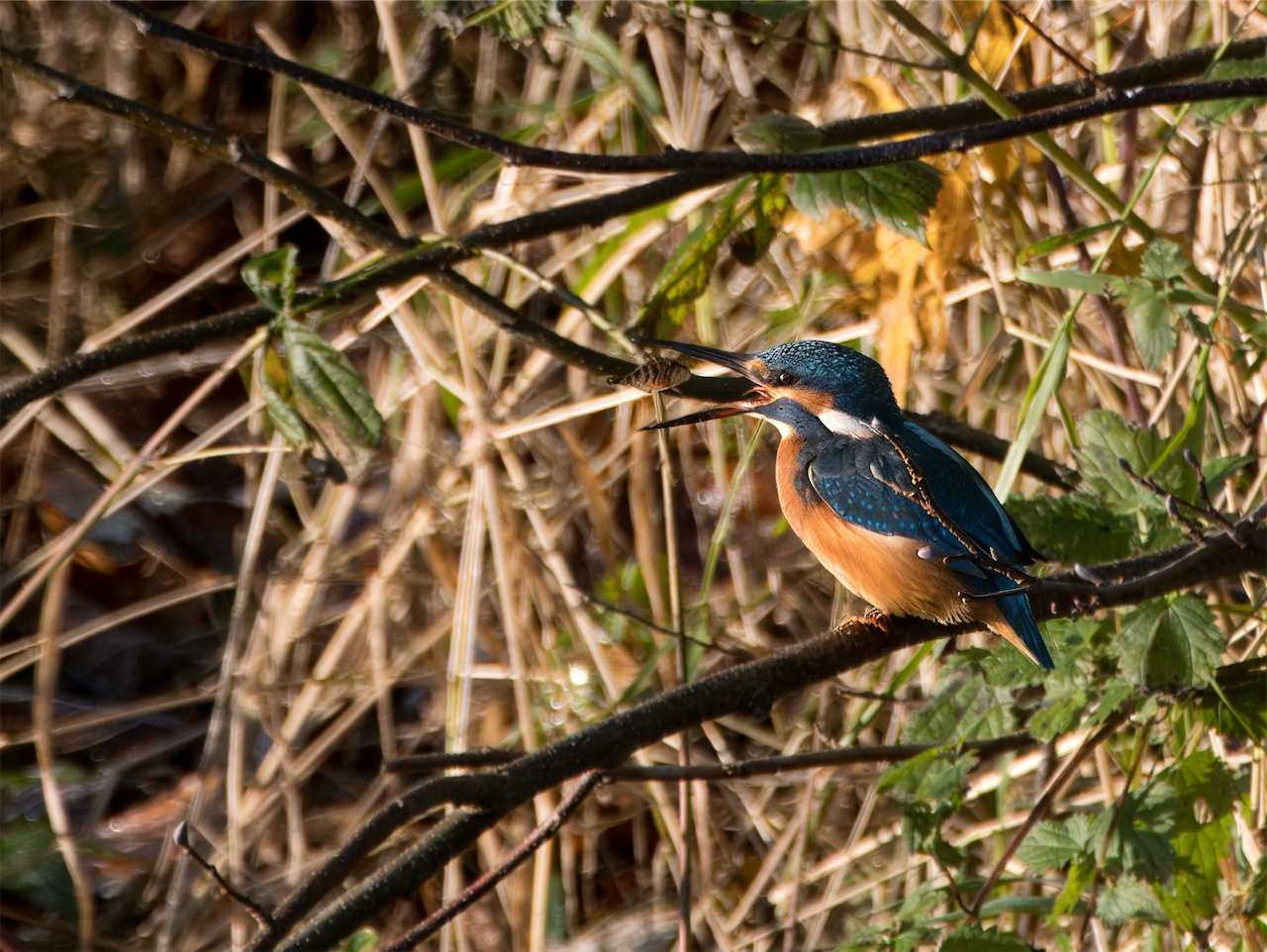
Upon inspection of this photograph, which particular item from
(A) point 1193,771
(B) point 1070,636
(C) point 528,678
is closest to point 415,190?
(C) point 528,678

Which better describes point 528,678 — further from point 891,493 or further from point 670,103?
point 670,103

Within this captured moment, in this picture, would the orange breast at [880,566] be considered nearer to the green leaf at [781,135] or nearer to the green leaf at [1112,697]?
the green leaf at [1112,697]

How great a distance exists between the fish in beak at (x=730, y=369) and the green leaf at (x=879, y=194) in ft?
1.07

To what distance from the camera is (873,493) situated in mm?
2176

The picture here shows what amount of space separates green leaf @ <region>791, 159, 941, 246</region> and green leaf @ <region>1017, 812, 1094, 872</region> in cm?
113

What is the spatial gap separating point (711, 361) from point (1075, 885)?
1170 millimetres

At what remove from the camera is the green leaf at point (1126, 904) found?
214 cm

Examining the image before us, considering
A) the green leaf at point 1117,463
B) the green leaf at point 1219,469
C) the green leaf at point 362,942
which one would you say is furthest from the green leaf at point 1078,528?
the green leaf at point 362,942

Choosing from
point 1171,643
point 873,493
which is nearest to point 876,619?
point 873,493

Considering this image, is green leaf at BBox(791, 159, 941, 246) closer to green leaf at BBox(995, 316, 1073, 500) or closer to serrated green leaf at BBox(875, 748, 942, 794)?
green leaf at BBox(995, 316, 1073, 500)

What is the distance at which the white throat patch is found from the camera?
230 centimetres

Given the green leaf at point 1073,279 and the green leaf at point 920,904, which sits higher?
the green leaf at point 1073,279

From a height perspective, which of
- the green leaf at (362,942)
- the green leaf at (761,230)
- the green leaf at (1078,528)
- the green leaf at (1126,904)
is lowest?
the green leaf at (1126,904)

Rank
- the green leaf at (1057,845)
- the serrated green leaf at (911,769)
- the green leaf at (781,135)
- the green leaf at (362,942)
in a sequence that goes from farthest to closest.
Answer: the serrated green leaf at (911,769)
the green leaf at (1057,845)
the green leaf at (781,135)
the green leaf at (362,942)
